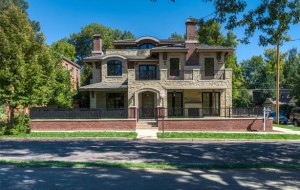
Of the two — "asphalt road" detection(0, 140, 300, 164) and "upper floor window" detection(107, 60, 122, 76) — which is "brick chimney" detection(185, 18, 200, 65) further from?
"asphalt road" detection(0, 140, 300, 164)

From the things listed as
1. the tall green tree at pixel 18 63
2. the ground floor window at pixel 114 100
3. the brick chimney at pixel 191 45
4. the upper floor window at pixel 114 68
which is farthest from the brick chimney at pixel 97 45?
the tall green tree at pixel 18 63

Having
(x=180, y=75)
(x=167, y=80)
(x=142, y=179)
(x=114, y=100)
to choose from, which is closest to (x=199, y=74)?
(x=180, y=75)

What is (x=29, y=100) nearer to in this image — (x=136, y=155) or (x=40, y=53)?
(x=40, y=53)

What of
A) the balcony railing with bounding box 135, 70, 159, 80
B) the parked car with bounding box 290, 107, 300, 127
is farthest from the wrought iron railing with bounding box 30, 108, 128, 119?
the parked car with bounding box 290, 107, 300, 127

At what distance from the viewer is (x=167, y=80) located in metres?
29.1

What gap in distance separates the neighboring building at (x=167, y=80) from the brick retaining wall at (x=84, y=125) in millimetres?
3296

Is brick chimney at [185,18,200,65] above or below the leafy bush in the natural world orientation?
above

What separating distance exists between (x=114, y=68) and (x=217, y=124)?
518 inches

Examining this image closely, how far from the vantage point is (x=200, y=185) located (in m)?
7.48

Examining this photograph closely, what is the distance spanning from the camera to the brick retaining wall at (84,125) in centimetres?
2462

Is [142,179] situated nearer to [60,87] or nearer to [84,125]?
[84,125]

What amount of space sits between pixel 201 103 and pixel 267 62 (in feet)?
164

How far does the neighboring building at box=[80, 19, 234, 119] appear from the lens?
95.6 feet

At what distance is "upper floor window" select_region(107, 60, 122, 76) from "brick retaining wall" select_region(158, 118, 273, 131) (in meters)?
10.7
